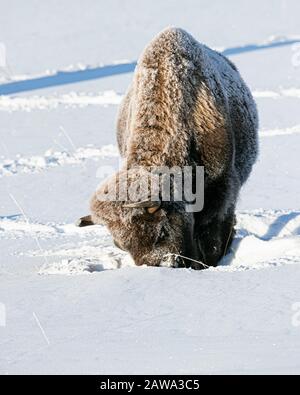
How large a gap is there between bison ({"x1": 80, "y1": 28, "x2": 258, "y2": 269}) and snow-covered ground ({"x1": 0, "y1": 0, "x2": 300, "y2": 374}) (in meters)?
0.43

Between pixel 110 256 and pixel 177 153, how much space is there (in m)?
1.14

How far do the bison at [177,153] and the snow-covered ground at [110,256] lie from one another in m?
0.43

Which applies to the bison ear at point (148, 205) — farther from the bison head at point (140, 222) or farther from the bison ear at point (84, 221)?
the bison ear at point (84, 221)

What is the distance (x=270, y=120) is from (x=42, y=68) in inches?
345

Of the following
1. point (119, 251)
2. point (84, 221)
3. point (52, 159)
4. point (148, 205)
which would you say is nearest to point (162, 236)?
point (148, 205)

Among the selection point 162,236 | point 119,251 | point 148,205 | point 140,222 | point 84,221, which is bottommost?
point 119,251

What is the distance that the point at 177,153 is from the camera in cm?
675

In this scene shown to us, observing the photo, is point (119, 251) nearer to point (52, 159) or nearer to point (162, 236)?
point (162, 236)

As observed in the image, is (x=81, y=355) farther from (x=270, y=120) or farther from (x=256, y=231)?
(x=270, y=120)

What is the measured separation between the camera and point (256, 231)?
8.73 meters

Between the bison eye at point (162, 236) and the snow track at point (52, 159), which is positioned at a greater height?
the bison eye at point (162, 236)

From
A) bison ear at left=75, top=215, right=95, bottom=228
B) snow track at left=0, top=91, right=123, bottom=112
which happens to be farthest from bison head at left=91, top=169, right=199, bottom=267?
snow track at left=0, top=91, right=123, bottom=112

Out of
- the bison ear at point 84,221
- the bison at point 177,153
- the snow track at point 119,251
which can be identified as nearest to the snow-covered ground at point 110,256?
the snow track at point 119,251

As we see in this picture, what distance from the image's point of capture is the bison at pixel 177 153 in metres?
6.45
